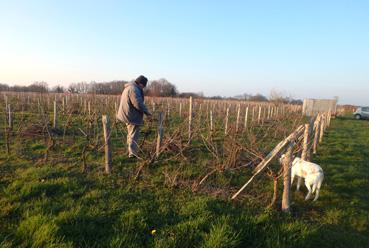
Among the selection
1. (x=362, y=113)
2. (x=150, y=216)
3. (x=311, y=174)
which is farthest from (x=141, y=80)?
(x=362, y=113)

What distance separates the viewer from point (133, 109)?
206 inches

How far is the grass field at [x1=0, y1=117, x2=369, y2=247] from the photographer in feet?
7.64

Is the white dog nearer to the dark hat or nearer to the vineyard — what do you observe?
the vineyard

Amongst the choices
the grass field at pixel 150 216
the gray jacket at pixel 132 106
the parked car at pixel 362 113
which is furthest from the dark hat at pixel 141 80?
the parked car at pixel 362 113

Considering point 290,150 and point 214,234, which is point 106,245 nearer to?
point 214,234

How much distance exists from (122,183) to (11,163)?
2516 millimetres

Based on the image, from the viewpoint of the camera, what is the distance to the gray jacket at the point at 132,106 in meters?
5.02

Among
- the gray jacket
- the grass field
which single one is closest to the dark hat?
the gray jacket

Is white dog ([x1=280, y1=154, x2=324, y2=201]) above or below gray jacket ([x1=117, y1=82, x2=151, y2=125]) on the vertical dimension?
below

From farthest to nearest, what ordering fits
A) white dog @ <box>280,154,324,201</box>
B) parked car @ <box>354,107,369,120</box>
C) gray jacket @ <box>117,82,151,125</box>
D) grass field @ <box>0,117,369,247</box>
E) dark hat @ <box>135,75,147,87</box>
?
parked car @ <box>354,107,369,120</box>, dark hat @ <box>135,75,147,87</box>, gray jacket @ <box>117,82,151,125</box>, white dog @ <box>280,154,324,201</box>, grass field @ <box>0,117,369,247</box>

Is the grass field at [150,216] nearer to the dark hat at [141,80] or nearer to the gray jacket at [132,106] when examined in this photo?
the gray jacket at [132,106]

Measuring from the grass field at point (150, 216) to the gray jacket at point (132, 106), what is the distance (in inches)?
50.3

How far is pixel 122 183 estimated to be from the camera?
12.9 feet

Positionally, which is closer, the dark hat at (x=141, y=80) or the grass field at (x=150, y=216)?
the grass field at (x=150, y=216)
